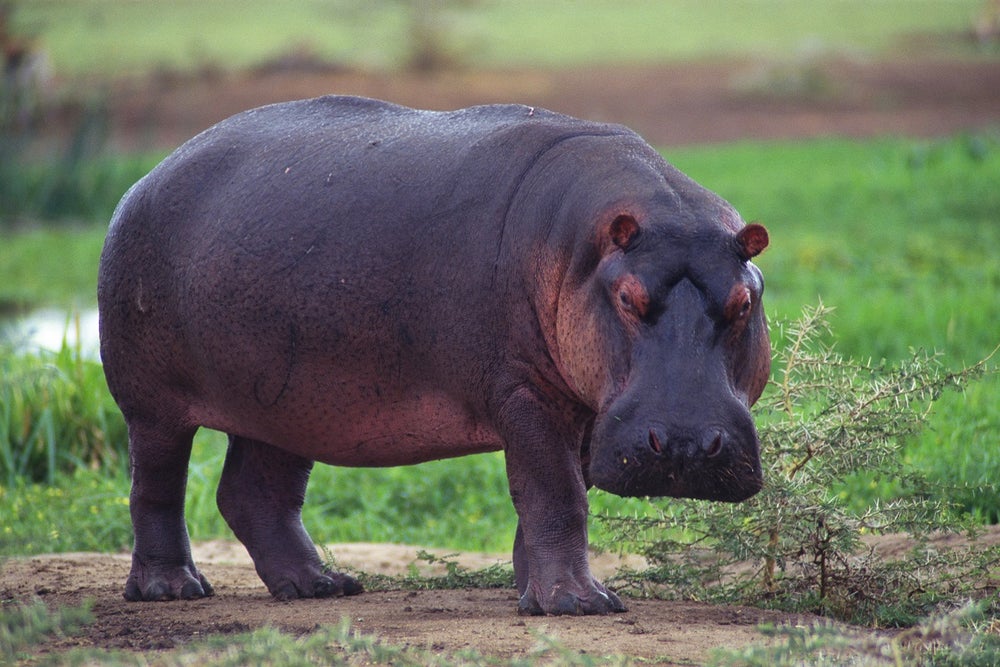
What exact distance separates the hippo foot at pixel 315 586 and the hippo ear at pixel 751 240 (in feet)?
6.34

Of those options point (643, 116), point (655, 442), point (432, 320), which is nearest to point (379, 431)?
point (432, 320)

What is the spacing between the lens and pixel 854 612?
14.8 ft

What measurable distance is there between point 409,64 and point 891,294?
22.2 meters

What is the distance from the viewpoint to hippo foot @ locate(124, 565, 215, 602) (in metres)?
4.99

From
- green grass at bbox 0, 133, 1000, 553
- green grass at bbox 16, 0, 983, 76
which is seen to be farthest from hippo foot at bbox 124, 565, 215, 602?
green grass at bbox 16, 0, 983, 76

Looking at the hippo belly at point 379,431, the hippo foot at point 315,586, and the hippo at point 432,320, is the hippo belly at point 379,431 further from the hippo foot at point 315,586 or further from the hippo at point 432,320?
the hippo foot at point 315,586

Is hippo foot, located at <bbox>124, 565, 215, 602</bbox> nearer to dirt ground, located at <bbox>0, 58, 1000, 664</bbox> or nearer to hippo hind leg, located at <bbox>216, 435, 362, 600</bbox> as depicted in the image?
dirt ground, located at <bbox>0, 58, 1000, 664</bbox>

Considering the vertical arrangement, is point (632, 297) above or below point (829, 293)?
below

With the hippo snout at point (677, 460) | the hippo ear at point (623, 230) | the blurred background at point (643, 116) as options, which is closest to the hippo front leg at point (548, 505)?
the hippo snout at point (677, 460)

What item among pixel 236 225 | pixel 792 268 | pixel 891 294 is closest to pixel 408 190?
pixel 236 225

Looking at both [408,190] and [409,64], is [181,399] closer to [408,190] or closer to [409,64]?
[408,190]

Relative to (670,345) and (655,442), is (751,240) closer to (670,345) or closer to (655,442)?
(670,345)

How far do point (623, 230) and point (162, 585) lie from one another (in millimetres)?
2195

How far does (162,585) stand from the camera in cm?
502
